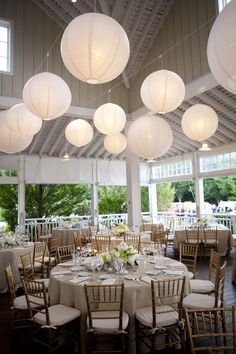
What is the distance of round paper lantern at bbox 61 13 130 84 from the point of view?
9.14 feet

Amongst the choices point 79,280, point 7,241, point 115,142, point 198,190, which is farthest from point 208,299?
point 198,190

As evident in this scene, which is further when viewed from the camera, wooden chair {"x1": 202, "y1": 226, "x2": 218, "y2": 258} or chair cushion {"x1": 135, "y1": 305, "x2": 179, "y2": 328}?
wooden chair {"x1": 202, "y1": 226, "x2": 218, "y2": 258}

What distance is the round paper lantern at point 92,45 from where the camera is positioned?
2.79 meters

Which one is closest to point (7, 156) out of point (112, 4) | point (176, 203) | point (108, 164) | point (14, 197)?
point (14, 197)

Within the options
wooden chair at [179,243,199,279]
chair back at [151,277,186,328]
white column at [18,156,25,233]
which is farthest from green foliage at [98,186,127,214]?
chair back at [151,277,186,328]

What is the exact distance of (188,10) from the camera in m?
7.42

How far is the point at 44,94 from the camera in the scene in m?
3.95

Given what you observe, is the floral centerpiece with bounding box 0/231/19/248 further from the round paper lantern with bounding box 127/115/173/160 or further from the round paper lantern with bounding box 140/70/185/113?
the round paper lantern with bounding box 140/70/185/113

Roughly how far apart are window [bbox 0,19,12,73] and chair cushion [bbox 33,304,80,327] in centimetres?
665

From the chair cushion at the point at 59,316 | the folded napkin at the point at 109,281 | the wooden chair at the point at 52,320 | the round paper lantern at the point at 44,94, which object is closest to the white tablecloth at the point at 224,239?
the folded napkin at the point at 109,281

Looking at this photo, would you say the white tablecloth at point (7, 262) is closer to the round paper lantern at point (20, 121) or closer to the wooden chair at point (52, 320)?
the wooden chair at point (52, 320)

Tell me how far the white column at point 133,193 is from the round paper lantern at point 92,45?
693 centimetres

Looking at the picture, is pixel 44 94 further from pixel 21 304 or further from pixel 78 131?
pixel 21 304

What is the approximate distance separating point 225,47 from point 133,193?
25.4 ft
